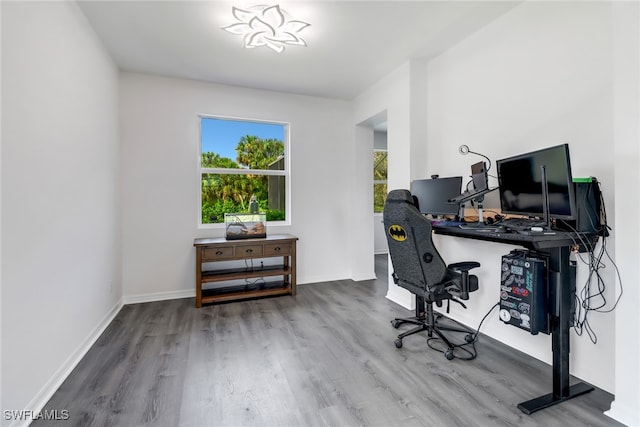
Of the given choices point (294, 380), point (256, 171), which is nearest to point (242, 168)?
point (256, 171)

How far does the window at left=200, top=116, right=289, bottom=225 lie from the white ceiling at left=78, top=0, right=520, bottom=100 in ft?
2.09

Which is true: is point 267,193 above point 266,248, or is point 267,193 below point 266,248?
above

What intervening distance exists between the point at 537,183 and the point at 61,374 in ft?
10.9

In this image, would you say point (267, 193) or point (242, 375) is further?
point (267, 193)

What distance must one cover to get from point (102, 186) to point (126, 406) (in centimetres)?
201

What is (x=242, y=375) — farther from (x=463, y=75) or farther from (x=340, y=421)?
(x=463, y=75)

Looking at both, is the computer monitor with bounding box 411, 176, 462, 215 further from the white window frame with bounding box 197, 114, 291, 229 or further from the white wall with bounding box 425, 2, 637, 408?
the white window frame with bounding box 197, 114, 291, 229

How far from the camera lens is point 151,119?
11.8ft

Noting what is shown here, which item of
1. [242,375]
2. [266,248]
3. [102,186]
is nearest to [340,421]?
[242,375]

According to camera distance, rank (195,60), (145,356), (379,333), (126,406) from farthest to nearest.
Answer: (195,60) → (379,333) → (145,356) → (126,406)

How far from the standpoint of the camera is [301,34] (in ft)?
8.98

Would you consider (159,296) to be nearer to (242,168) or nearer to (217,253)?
(217,253)

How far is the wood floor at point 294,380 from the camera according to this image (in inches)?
64.1

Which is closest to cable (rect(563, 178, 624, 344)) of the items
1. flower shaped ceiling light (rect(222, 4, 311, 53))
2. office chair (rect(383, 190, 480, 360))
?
office chair (rect(383, 190, 480, 360))
